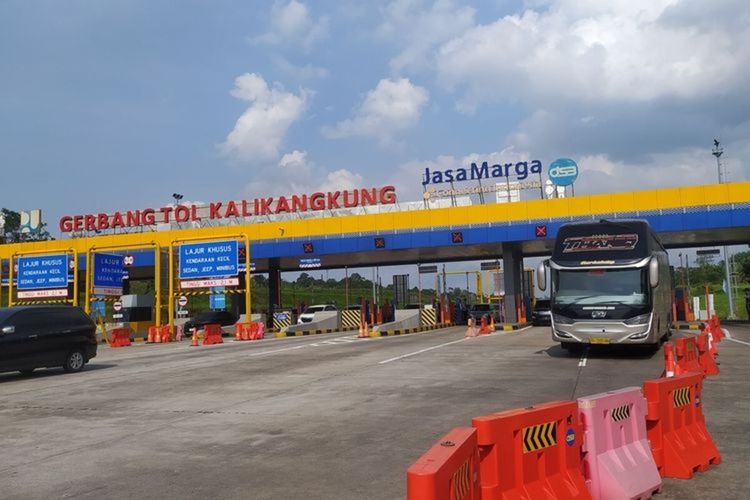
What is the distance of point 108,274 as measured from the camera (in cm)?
3247

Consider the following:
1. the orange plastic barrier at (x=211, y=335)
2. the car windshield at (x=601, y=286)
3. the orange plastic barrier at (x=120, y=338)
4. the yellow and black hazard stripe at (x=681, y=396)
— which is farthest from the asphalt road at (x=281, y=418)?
the orange plastic barrier at (x=120, y=338)

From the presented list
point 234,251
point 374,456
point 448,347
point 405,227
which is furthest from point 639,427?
point 405,227

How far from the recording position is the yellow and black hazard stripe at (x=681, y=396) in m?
6.45

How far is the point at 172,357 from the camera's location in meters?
20.3

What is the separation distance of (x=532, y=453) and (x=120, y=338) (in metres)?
27.3

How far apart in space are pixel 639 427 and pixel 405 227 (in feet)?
94.2

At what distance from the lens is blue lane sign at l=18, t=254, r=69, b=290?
33188 millimetres

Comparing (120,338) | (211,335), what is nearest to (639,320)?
(211,335)

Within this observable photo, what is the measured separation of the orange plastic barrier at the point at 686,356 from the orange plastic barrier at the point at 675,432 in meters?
5.13

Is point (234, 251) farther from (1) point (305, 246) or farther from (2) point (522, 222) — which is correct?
(2) point (522, 222)

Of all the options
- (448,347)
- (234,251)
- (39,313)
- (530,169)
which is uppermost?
(530,169)

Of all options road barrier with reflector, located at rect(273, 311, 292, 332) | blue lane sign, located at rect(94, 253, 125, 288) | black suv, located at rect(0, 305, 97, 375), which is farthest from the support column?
black suv, located at rect(0, 305, 97, 375)

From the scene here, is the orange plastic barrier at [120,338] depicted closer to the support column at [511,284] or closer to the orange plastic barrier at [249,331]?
the orange plastic barrier at [249,331]

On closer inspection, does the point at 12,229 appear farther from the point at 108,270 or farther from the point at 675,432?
the point at 675,432
